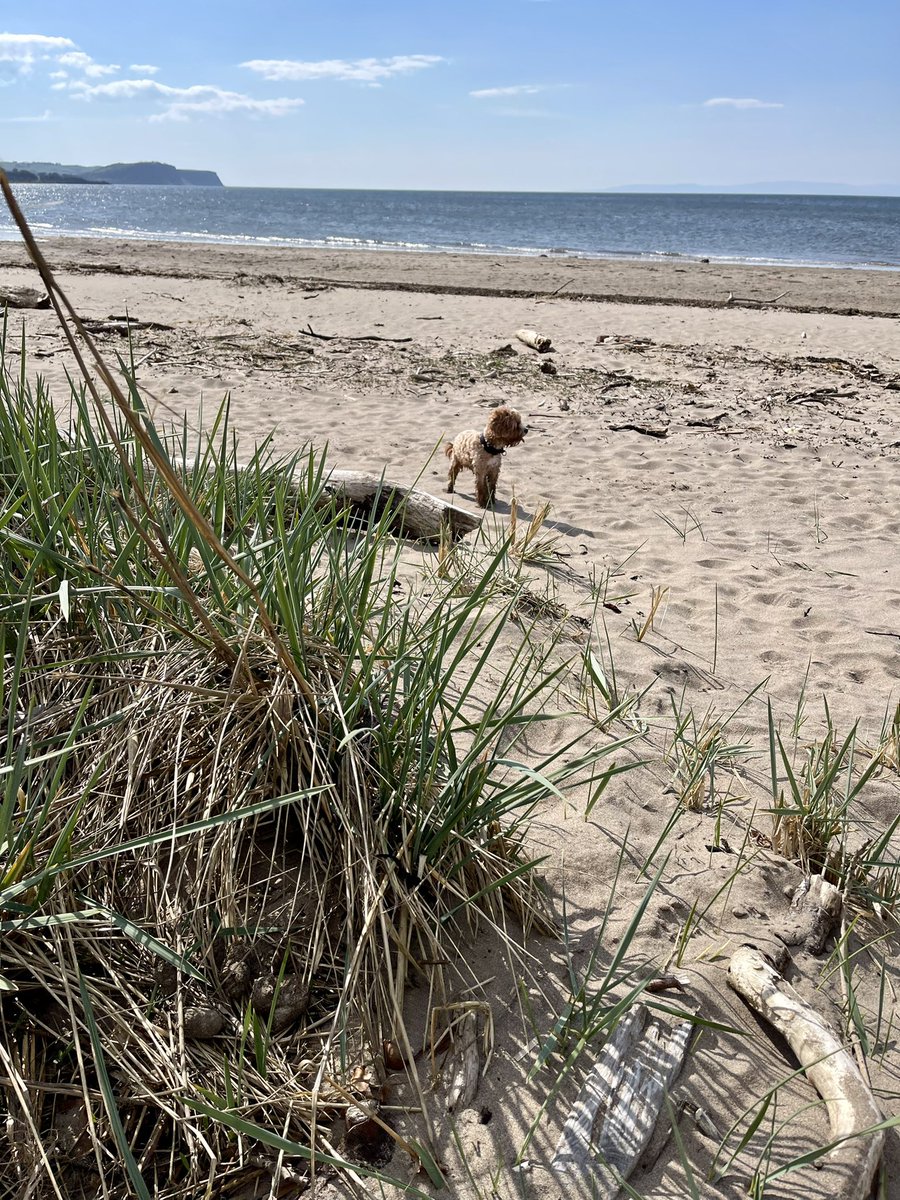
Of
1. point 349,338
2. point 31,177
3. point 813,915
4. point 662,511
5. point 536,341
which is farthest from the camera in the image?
point 31,177

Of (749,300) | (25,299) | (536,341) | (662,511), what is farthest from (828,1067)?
(749,300)

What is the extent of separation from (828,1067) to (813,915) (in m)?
0.50

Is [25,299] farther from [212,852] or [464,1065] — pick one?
[464,1065]

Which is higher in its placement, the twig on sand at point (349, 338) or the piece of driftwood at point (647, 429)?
the twig on sand at point (349, 338)

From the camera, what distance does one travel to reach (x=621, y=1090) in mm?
1696

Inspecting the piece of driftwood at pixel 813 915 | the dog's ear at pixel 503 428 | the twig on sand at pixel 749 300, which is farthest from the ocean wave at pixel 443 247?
the piece of driftwood at pixel 813 915

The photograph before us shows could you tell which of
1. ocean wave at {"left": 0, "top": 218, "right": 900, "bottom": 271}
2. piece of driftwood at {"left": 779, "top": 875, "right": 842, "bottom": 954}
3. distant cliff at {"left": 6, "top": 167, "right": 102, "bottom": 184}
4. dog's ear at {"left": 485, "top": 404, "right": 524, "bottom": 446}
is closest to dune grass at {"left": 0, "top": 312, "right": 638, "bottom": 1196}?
piece of driftwood at {"left": 779, "top": 875, "right": 842, "bottom": 954}

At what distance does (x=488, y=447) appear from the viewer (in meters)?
5.25

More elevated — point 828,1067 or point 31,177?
point 31,177

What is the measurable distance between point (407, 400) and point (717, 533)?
12.0ft

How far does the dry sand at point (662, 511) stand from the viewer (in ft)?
6.12

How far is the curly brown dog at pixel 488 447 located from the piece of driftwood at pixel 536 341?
533 centimetres

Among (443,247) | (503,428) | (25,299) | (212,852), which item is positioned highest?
(443,247)

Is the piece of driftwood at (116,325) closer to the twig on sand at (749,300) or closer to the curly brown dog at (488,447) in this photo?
the curly brown dog at (488,447)
